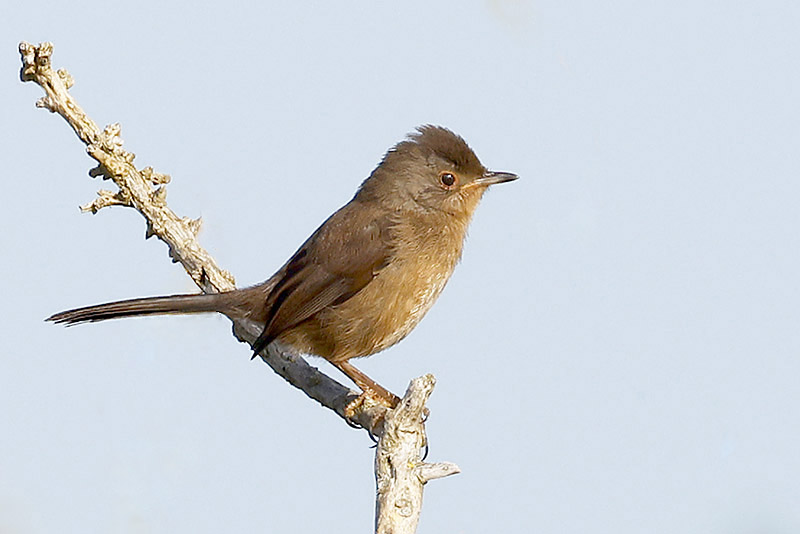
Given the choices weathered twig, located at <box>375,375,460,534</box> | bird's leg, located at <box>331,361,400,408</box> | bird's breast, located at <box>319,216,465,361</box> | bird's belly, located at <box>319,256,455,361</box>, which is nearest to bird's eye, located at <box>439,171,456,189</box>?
bird's breast, located at <box>319,216,465,361</box>

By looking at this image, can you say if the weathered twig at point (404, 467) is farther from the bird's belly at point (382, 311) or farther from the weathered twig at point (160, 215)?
the bird's belly at point (382, 311)

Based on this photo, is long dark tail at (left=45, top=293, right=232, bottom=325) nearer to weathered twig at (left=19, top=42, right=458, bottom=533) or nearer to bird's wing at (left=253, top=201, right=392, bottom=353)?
weathered twig at (left=19, top=42, right=458, bottom=533)

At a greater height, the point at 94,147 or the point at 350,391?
the point at 94,147

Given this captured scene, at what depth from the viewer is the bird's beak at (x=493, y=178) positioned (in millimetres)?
7266

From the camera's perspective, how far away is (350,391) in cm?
662

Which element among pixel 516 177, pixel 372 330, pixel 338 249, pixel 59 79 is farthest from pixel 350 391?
pixel 59 79

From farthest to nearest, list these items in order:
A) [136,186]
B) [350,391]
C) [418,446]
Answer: [136,186] → [350,391] → [418,446]

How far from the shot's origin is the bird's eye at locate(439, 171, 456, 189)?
724cm

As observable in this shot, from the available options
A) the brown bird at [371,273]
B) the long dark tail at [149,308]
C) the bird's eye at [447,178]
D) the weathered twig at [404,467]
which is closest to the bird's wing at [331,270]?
the brown bird at [371,273]

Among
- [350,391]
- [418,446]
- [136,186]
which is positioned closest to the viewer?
[418,446]

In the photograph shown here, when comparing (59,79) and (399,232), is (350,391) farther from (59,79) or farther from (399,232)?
(59,79)

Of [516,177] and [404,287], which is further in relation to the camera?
[516,177]

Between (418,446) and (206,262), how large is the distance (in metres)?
2.57

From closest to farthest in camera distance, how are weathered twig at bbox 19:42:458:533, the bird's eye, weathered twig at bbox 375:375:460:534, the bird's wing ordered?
weathered twig at bbox 375:375:460:534, weathered twig at bbox 19:42:458:533, the bird's wing, the bird's eye
